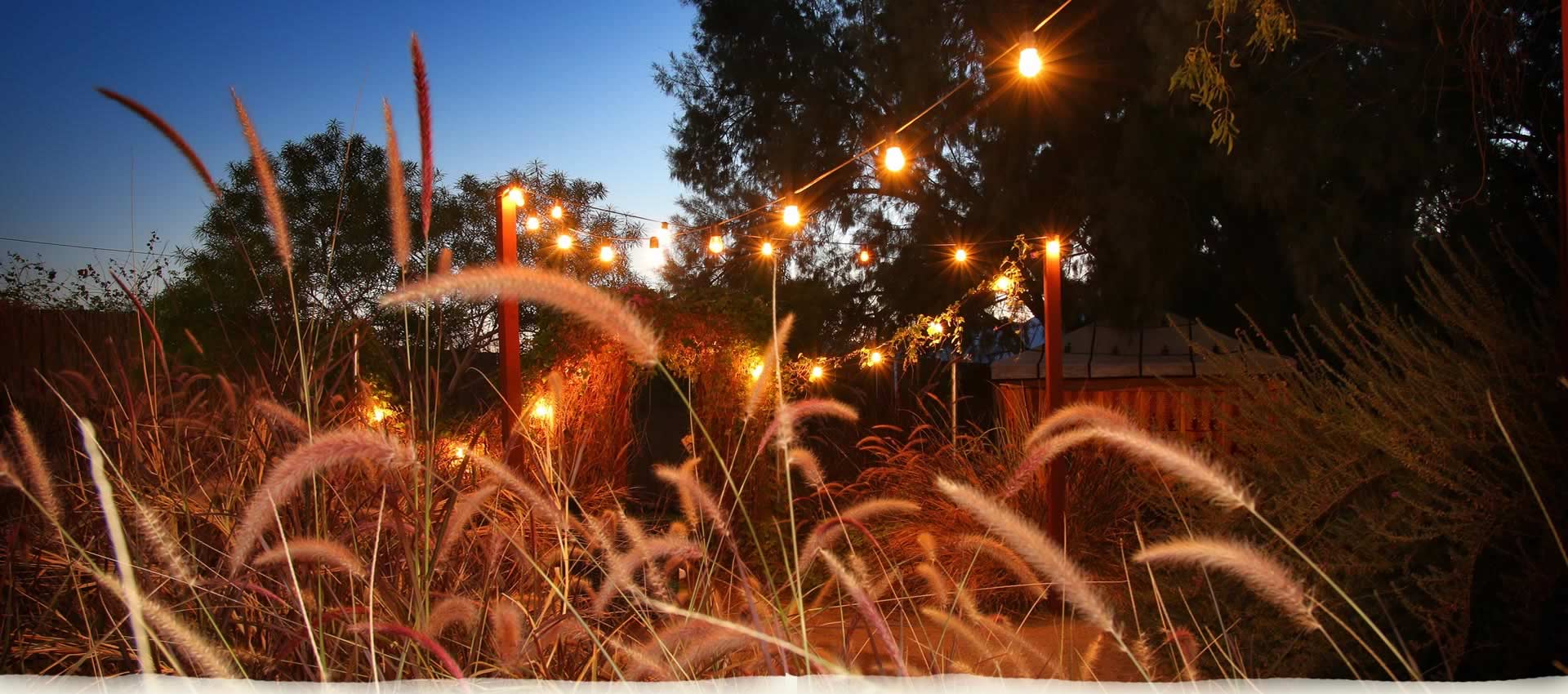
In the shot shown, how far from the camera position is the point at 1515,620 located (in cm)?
256

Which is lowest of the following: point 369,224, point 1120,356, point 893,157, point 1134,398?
point 1134,398

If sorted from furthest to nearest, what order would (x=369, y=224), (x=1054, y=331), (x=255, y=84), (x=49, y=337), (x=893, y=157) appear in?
(x=369, y=224), (x=49, y=337), (x=1054, y=331), (x=893, y=157), (x=255, y=84)

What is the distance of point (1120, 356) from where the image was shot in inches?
360

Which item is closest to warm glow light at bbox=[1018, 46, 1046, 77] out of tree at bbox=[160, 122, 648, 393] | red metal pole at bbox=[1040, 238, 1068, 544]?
red metal pole at bbox=[1040, 238, 1068, 544]

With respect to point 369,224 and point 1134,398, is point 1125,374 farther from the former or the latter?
point 369,224

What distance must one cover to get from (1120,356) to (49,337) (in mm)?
9091

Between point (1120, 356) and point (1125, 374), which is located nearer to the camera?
point (1125, 374)

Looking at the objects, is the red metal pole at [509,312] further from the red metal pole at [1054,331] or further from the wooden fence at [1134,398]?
the wooden fence at [1134,398]

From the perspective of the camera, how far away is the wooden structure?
7.41 metres

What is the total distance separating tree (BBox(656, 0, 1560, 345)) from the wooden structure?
303mm

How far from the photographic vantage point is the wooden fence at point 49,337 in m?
5.53

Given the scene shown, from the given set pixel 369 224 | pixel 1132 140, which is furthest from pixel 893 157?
pixel 369 224

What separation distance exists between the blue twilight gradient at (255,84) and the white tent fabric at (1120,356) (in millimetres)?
4594

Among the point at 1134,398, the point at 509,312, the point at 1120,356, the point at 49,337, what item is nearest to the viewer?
the point at 509,312
